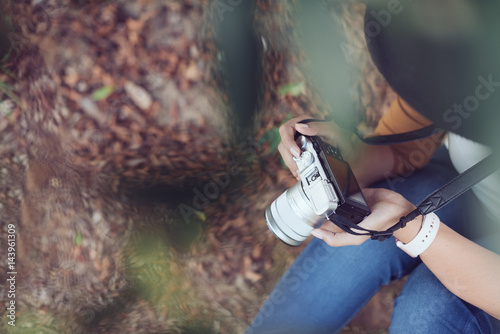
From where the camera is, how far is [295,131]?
1.01 metres

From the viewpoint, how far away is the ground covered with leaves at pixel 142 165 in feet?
4.31

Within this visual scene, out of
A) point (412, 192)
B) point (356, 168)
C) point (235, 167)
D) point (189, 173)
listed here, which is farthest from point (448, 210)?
point (189, 173)

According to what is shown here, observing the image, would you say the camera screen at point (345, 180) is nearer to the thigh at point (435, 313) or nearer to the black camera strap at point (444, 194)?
the black camera strap at point (444, 194)

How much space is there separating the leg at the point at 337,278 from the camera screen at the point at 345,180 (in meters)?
0.31

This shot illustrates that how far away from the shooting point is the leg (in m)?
1.14

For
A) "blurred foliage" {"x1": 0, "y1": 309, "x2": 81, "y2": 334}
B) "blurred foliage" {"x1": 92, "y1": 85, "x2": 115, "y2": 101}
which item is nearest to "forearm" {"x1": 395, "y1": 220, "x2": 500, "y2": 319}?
"blurred foliage" {"x1": 92, "y1": 85, "x2": 115, "y2": 101}

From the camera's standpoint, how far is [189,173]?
1518 millimetres

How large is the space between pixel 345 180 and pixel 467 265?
32 cm

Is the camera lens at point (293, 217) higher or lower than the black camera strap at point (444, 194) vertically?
lower

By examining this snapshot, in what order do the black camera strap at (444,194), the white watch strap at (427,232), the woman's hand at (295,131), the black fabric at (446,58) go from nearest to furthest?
1. the black fabric at (446,58)
2. the black camera strap at (444,194)
3. the white watch strap at (427,232)
4. the woman's hand at (295,131)

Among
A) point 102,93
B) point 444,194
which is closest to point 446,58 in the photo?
point 444,194

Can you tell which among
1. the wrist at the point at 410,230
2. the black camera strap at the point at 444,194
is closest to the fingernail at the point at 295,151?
the black camera strap at the point at 444,194

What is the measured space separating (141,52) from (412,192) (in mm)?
962

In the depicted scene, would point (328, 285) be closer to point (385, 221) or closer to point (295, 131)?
point (385, 221)
